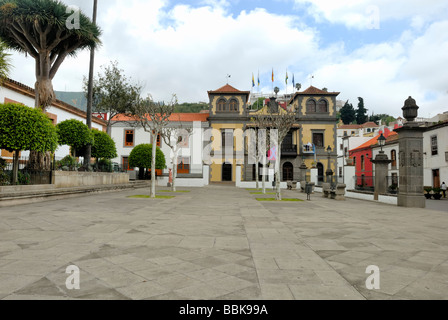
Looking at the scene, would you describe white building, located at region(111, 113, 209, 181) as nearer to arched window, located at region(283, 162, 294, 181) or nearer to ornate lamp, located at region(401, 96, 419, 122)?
arched window, located at region(283, 162, 294, 181)

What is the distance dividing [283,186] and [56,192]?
85.0 ft

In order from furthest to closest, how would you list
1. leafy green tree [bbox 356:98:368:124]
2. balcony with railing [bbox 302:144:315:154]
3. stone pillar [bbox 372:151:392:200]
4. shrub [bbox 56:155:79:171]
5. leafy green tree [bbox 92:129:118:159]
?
leafy green tree [bbox 356:98:368:124] → balcony with railing [bbox 302:144:315:154] → leafy green tree [bbox 92:129:118:159] → shrub [bbox 56:155:79:171] → stone pillar [bbox 372:151:392:200]

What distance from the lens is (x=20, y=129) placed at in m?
11.3

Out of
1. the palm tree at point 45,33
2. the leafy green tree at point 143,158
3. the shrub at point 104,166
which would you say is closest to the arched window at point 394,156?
the leafy green tree at point 143,158

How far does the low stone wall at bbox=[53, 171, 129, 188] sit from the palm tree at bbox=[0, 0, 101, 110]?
416 centimetres

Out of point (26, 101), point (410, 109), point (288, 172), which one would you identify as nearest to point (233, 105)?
point (288, 172)

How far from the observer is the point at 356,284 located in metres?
3.03

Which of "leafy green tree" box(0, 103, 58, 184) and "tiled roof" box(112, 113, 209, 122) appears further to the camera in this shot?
"tiled roof" box(112, 113, 209, 122)

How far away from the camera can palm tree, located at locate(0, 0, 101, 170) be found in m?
13.4

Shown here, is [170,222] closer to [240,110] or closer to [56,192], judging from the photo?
[56,192]

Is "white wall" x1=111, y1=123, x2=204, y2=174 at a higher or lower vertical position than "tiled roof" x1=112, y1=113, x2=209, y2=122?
lower

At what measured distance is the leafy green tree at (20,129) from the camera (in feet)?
36.4

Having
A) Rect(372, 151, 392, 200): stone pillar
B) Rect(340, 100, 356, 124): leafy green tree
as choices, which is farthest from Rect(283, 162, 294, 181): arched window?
Rect(340, 100, 356, 124): leafy green tree
